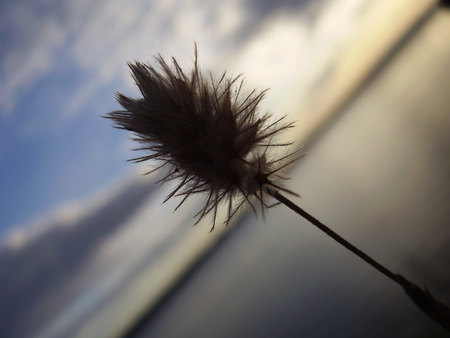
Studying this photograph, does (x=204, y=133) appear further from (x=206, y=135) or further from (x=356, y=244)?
(x=356, y=244)

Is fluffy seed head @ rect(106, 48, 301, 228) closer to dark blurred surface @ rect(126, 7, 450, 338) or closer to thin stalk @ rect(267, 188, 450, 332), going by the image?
thin stalk @ rect(267, 188, 450, 332)

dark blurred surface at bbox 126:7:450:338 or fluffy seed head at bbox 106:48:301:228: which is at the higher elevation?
fluffy seed head at bbox 106:48:301:228

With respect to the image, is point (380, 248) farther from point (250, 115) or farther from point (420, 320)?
point (250, 115)

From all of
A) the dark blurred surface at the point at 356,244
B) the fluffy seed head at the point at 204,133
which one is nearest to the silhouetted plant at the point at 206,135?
the fluffy seed head at the point at 204,133

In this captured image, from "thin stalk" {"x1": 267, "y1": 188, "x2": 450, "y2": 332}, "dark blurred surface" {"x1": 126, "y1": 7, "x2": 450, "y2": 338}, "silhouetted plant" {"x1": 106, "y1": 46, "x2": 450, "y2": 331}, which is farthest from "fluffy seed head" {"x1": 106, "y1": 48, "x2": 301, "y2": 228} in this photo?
"dark blurred surface" {"x1": 126, "y1": 7, "x2": 450, "y2": 338}

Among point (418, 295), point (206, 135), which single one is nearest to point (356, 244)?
point (418, 295)

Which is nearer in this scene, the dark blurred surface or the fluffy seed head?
the fluffy seed head
